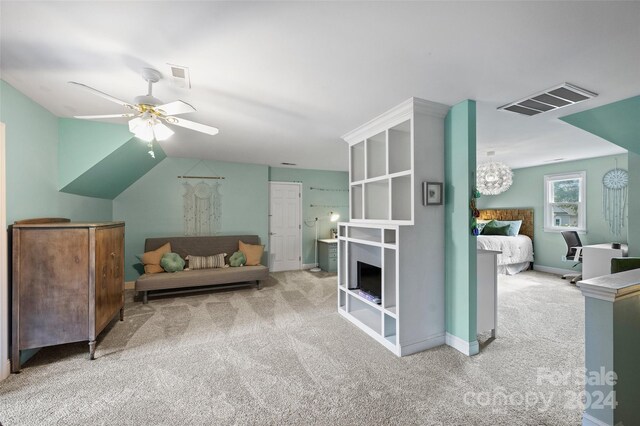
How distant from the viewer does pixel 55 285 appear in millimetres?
2334

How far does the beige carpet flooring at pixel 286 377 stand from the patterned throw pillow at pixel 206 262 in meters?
1.22

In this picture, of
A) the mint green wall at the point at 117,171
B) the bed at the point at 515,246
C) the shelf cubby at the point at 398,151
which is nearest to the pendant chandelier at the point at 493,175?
the bed at the point at 515,246

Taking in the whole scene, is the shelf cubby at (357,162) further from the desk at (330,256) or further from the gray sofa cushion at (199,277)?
the desk at (330,256)

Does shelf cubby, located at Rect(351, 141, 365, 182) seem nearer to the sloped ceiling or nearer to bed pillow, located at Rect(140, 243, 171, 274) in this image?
the sloped ceiling

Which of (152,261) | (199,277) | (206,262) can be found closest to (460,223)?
(199,277)

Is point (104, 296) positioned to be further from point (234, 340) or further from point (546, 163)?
point (546, 163)

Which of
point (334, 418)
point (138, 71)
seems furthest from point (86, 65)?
point (334, 418)

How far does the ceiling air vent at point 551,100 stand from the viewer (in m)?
2.25

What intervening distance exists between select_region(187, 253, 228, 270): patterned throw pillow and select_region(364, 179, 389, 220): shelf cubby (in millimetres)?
2799

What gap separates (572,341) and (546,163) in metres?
4.41

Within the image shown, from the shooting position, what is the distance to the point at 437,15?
4.62ft

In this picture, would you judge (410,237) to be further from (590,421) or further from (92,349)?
(92,349)

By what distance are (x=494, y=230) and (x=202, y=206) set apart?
6344 mm

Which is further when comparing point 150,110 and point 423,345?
point 423,345
